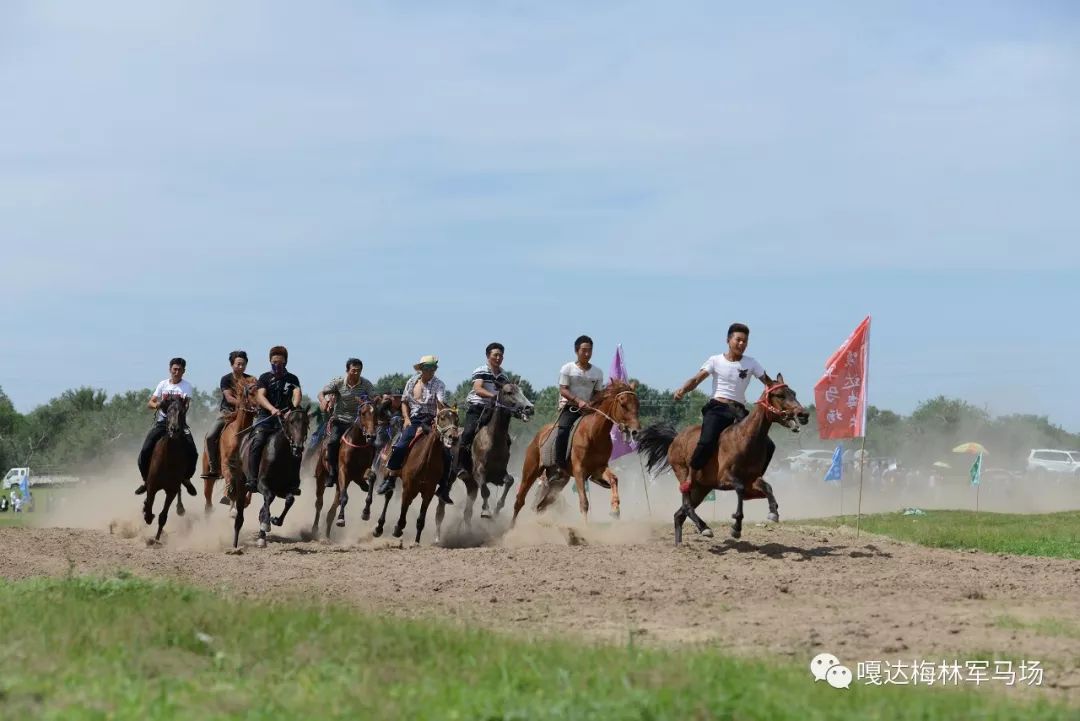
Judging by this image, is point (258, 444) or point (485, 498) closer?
point (258, 444)

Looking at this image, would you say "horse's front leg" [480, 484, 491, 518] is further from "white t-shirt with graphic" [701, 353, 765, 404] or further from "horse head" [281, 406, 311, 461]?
"white t-shirt with graphic" [701, 353, 765, 404]

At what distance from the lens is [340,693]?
8.05m

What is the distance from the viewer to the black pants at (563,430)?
2056 centimetres

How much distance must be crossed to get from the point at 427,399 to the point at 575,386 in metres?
2.25

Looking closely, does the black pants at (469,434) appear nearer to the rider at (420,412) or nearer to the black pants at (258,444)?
the rider at (420,412)

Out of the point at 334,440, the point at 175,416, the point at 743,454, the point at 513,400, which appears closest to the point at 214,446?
the point at 175,416

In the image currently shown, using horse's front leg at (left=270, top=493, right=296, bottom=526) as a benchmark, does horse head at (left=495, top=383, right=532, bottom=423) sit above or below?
above

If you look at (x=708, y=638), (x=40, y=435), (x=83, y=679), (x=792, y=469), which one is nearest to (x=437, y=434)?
(x=708, y=638)

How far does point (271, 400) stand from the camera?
20.9 m

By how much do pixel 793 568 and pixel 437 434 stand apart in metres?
6.61

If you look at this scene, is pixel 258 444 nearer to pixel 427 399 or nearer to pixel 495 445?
pixel 427 399

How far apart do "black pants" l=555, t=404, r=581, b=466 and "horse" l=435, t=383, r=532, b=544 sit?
0.58 meters

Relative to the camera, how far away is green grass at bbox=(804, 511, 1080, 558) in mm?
20797

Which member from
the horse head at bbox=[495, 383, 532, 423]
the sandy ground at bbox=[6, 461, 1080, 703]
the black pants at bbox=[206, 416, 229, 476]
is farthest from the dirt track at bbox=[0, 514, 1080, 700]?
the black pants at bbox=[206, 416, 229, 476]
